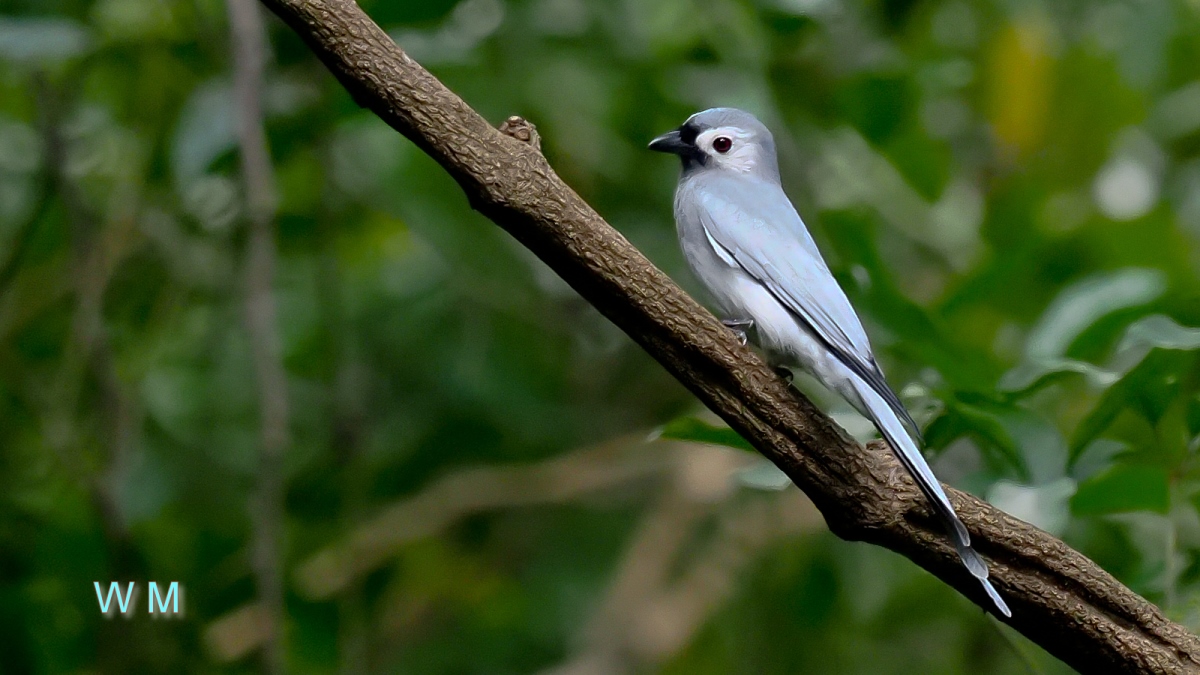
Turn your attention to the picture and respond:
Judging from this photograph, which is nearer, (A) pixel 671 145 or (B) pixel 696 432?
(B) pixel 696 432

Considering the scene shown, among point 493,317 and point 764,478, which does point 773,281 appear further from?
point 493,317

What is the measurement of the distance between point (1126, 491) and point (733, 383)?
1.14 metres

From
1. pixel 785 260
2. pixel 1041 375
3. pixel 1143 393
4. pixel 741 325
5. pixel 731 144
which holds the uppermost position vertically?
pixel 731 144

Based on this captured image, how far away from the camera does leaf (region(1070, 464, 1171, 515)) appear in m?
2.83

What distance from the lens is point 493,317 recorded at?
5.25 metres

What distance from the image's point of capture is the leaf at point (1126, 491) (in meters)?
2.83

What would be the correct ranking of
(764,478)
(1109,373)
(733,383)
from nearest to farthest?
(733,383)
(764,478)
(1109,373)

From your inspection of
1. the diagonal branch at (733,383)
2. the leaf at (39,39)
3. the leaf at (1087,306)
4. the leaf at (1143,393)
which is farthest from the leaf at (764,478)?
the leaf at (39,39)

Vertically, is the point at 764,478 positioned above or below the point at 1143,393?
above

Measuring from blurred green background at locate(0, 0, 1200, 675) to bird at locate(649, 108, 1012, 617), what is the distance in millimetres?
471

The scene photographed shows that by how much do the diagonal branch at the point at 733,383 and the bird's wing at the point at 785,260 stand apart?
0.30 m

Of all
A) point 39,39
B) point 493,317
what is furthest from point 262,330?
point 493,317

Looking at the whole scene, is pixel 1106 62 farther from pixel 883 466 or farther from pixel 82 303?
pixel 82 303

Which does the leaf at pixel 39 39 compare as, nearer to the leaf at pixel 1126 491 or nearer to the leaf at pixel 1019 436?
the leaf at pixel 1019 436
